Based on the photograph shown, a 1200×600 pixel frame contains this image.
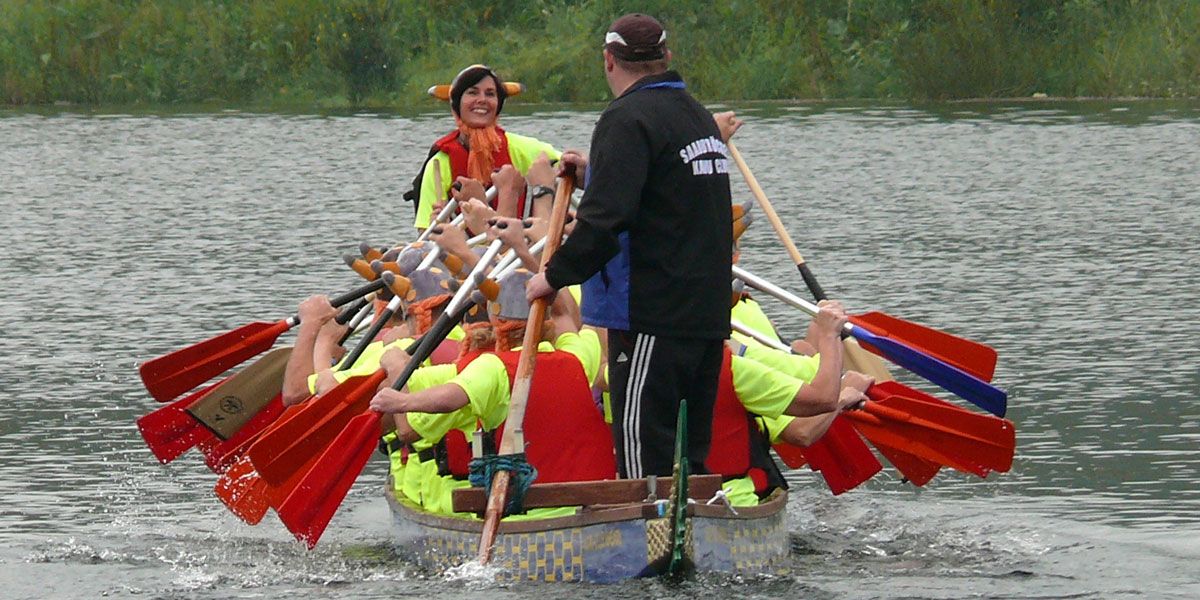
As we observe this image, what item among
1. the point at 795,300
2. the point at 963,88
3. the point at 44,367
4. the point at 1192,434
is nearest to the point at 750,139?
the point at 963,88

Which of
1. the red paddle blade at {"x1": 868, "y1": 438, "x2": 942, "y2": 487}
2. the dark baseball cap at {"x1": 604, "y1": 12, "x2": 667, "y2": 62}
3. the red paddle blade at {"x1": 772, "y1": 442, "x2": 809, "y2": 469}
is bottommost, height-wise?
the red paddle blade at {"x1": 772, "y1": 442, "x2": 809, "y2": 469}

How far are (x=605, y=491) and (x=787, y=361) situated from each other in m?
1.17

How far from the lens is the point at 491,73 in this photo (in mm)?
12195

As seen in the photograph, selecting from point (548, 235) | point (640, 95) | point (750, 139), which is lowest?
point (750, 139)

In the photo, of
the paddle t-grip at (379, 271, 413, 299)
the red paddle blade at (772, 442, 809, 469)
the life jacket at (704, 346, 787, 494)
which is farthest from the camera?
the red paddle blade at (772, 442, 809, 469)

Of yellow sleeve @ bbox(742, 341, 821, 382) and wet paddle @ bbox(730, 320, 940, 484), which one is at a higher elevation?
yellow sleeve @ bbox(742, 341, 821, 382)

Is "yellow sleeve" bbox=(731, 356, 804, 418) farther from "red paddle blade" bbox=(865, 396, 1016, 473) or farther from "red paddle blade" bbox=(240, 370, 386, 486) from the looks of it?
"red paddle blade" bbox=(240, 370, 386, 486)

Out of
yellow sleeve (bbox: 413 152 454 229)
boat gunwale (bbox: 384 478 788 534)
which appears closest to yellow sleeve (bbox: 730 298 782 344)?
boat gunwale (bbox: 384 478 788 534)

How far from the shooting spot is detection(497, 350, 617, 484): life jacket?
30.4 feet

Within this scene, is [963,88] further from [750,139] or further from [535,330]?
[535,330]

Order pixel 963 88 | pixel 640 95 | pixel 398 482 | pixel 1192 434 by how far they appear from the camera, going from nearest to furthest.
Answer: pixel 640 95 → pixel 398 482 → pixel 1192 434 → pixel 963 88

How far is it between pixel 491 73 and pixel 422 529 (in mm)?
3182

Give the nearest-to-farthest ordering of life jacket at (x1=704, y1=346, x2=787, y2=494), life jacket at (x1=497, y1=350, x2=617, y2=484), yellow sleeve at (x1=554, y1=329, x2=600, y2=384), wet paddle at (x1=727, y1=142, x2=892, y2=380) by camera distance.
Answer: life jacket at (x1=497, y1=350, x2=617, y2=484) < life jacket at (x1=704, y1=346, x2=787, y2=494) < yellow sleeve at (x1=554, y1=329, x2=600, y2=384) < wet paddle at (x1=727, y1=142, x2=892, y2=380)

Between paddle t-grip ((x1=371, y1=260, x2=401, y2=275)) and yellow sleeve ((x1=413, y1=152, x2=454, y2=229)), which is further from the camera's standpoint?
yellow sleeve ((x1=413, y1=152, x2=454, y2=229))
